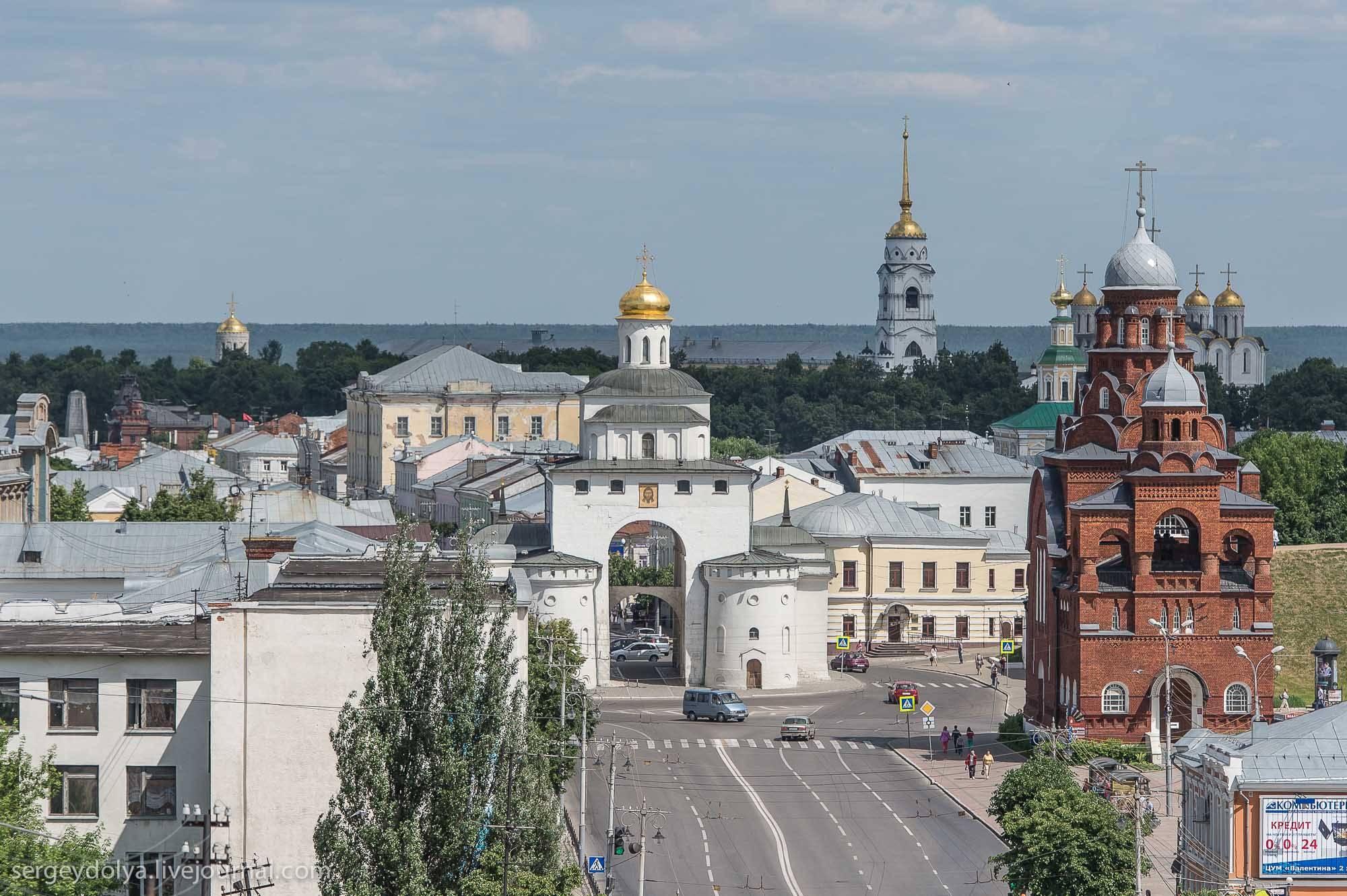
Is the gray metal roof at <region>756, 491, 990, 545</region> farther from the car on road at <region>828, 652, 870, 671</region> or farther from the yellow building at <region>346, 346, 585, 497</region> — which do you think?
A: the yellow building at <region>346, 346, 585, 497</region>

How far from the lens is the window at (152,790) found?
4122 cm

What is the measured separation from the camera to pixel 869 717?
71.1 metres

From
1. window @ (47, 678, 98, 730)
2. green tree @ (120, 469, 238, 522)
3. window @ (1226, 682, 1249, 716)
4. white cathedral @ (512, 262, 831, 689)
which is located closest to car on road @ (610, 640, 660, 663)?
white cathedral @ (512, 262, 831, 689)

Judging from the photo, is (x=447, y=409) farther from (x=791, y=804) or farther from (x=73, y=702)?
(x=73, y=702)

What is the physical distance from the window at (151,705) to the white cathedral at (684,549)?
33830mm

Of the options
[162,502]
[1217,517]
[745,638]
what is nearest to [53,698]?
[1217,517]

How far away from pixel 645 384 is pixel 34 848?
45906 mm

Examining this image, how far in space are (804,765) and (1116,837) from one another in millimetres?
19000

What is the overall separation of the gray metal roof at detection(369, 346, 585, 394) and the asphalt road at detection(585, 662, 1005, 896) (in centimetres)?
6172

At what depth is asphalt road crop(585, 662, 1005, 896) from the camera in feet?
159

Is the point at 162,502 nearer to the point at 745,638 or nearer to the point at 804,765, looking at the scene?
the point at 745,638

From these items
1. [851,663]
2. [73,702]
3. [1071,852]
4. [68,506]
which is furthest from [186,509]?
[1071,852]

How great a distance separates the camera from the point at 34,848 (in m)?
36.1

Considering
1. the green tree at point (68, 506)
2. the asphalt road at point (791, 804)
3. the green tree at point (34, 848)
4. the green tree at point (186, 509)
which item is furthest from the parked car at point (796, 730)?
the green tree at point (68, 506)
